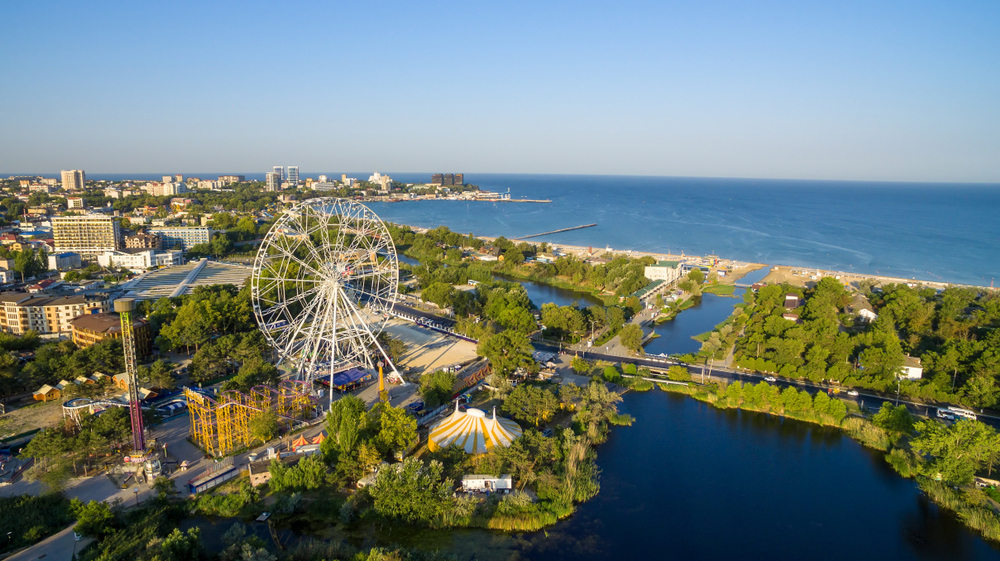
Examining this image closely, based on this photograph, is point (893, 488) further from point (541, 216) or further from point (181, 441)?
point (541, 216)

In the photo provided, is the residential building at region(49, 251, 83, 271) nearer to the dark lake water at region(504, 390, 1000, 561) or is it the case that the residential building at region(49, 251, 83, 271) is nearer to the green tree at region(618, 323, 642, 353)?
the green tree at region(618, 323, 642, 353)

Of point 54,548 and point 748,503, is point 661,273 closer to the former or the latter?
point 748,503

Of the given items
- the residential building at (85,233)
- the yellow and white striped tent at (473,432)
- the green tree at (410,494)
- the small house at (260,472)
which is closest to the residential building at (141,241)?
the residential building at (85,233)

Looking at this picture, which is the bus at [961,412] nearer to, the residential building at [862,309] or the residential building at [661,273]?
the residential building at [862,309]

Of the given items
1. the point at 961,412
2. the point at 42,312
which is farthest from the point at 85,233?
the point at 961,412

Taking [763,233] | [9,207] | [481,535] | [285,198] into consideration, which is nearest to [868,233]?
[763,233]

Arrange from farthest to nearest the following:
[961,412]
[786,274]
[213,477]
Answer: [786,274]
[961,412]
[213,477]
